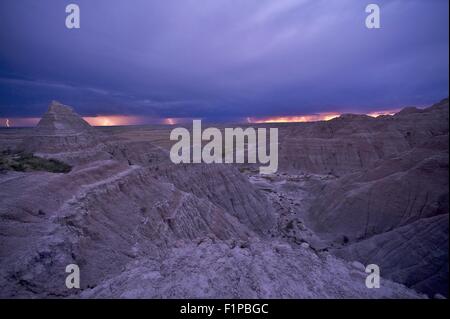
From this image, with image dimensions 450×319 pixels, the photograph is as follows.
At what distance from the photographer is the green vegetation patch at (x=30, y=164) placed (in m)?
16.2

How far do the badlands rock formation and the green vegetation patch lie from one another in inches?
29.5

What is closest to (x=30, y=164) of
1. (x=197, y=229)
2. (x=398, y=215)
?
(x=197, y=229)

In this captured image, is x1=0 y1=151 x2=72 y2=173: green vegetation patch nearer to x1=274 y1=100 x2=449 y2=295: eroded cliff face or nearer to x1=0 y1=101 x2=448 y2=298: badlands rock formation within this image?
x1=0 y1=101 x2=448 y2=298: badlands rock formation

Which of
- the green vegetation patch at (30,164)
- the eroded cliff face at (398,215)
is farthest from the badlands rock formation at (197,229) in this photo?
the green vegetation patch at (30,164)

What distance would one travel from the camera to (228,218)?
22.8 metres

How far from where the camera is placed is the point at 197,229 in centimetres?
1852

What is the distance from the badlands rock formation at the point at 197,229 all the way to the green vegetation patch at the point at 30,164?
2.46ft

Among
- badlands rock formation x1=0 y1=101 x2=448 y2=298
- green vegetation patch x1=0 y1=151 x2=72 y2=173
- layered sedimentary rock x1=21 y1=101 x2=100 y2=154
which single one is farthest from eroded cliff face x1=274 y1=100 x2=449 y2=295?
layered sedimentary rock x1=21 y1=101 x2=100 y2=154

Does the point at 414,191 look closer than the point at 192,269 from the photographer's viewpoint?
No

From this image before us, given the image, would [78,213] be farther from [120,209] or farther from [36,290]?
[36,290]

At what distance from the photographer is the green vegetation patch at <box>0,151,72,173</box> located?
16234 millimetres

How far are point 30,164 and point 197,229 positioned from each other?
11901 mm

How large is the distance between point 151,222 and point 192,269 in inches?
238
